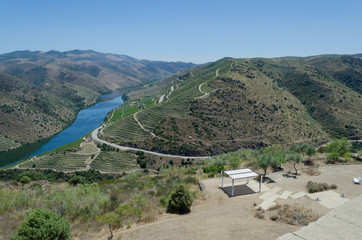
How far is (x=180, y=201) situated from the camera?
59.1 feet

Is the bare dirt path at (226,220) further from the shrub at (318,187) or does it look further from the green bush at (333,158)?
the green bush at (333,158)

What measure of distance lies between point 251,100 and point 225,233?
94813mm

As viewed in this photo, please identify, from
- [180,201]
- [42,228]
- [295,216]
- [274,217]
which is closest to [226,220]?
[274,217]

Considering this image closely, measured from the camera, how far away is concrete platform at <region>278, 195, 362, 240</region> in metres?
10.6

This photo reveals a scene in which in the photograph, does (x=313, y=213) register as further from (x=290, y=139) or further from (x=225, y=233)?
(x=290, y=139)

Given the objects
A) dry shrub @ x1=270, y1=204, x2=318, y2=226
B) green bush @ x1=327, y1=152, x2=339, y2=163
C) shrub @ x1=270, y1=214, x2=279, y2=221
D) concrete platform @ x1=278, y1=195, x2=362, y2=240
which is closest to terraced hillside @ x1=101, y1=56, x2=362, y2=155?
green bush @ x1=327, y1=152, x2=339, y2=163

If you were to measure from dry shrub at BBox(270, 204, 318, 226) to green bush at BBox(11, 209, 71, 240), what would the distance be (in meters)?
13.9

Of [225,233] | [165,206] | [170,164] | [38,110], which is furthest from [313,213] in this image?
[38,110]

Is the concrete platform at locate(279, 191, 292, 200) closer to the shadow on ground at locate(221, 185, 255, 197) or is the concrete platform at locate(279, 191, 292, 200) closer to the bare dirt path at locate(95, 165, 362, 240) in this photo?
the bare dirt path at locate(95, 165, 362, 240)

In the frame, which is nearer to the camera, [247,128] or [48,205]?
[48,205]

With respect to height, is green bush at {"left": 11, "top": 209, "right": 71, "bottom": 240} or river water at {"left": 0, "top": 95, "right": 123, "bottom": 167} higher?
green bush at {"left": 11, "top": 209, "right": 71, "bottom": 240}

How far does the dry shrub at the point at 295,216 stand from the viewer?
14555 mm

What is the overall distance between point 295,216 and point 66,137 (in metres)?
131

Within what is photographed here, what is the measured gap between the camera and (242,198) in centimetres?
2000
